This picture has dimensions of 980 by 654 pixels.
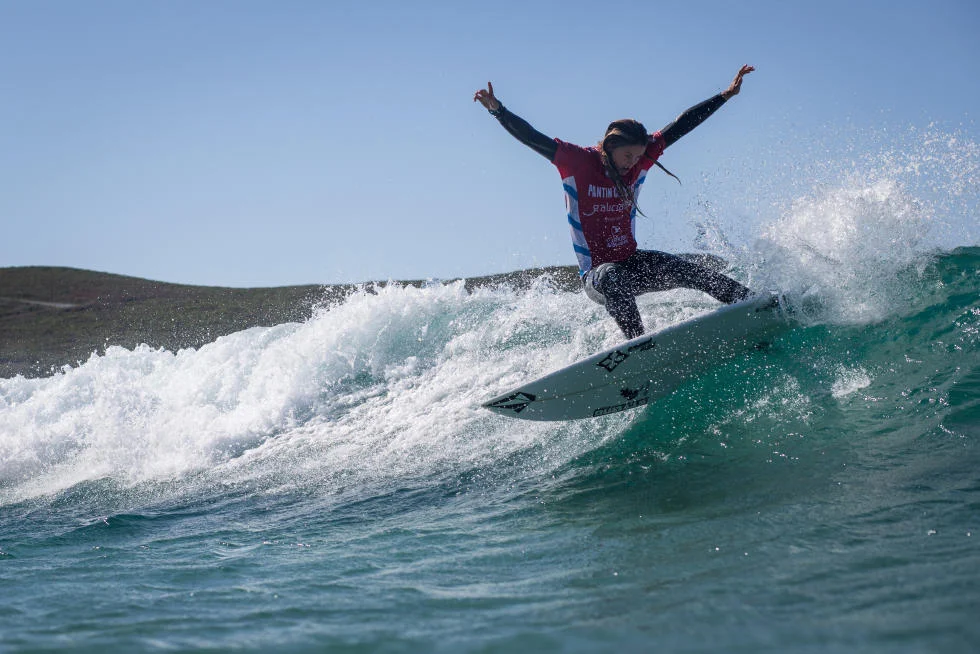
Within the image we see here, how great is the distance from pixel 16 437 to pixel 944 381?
10155 mm

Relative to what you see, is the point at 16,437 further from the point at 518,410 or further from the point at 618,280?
the point at 618,280

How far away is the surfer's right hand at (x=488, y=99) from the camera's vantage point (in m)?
5.18

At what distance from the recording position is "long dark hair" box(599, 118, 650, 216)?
508 cm

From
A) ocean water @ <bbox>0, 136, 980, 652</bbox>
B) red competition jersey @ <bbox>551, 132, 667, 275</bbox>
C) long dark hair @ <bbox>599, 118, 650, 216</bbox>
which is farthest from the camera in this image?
red competition jersey @ <bbox>551, 132, 667, 275</bbox>

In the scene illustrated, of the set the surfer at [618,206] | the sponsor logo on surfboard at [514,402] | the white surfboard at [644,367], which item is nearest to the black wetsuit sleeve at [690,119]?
the surfer at [618,206]

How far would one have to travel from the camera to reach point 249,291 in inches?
834

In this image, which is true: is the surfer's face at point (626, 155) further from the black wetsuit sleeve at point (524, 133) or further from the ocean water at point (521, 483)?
the ocean water at point (521, 483)

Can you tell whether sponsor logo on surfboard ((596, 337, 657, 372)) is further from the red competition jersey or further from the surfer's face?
the surfer's face

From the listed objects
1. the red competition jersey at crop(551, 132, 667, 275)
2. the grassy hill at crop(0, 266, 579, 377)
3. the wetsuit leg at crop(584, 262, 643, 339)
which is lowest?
the wetsuit leg at crop(584, 262, 643, 339)

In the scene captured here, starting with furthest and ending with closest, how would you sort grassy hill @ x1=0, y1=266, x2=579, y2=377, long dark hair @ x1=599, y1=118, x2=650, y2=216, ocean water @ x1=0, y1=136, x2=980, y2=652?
1. grassy hill @ x1=0, y1=266, x2=579, y2=377
2. long dark hair @ x1=599, y1=118, x2=650, y2=216
3. ocean water @ x1=0, y1=136, x2=980, y2=652

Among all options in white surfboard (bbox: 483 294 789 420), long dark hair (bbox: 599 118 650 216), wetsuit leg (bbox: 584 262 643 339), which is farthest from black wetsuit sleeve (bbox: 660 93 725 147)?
white surfboard (bbox: 483 294 789 420)

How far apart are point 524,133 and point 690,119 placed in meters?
1.34

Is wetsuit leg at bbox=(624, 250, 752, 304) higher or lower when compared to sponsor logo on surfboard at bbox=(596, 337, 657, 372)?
higher

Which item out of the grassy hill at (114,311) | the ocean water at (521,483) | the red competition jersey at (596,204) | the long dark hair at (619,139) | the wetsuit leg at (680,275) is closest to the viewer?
the ocean water at (521,483)
